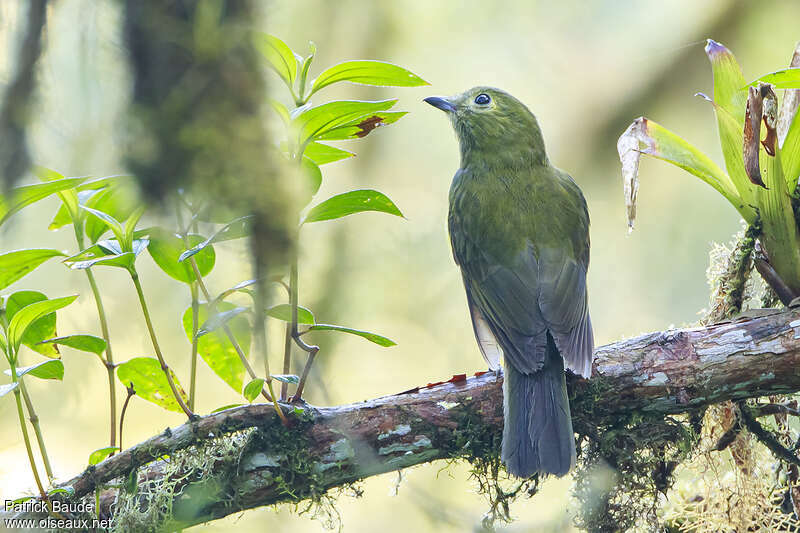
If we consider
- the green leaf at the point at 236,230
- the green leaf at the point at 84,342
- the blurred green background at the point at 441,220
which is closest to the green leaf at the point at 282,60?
the green leaf at the point at 236,230

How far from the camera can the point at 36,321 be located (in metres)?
2.06

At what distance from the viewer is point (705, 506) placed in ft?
8.54

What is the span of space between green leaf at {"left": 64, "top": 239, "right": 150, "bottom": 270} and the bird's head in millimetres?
1789

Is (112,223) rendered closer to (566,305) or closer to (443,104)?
(566,305)

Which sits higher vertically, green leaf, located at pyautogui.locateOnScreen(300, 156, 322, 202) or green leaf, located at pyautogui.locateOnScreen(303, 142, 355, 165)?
green leaf, located at pyautogui.locateOnScreen(303, 142, 355, 165)

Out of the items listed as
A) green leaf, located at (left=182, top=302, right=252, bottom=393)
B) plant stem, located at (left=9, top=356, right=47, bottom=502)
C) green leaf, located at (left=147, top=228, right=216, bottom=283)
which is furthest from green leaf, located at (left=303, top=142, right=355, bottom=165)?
plant stem, located at (left=9, top=356, right=47, bottom=502)

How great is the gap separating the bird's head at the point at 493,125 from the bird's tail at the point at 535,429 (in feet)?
4.20

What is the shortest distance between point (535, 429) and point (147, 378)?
1.17 m

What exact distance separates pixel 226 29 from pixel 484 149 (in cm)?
240

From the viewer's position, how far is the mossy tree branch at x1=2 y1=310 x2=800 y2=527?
200 cm

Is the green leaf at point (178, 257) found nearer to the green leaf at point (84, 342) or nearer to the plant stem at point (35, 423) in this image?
the green leaf at point (84, 342)

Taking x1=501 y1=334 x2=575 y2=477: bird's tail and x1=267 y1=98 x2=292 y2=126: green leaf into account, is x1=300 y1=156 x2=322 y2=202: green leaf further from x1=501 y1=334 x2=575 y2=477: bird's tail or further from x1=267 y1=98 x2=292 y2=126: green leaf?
x1=501 y1=334 x2=575 y2=477: bird's tail

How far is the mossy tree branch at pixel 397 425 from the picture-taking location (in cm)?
200

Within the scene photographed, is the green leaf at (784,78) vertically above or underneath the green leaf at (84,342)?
above
